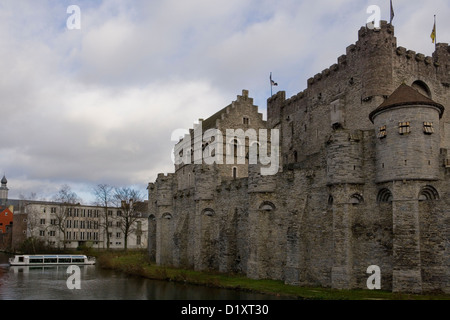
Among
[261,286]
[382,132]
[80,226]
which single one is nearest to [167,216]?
[261,286]

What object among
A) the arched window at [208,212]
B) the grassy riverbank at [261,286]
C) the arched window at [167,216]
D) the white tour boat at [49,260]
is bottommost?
the white tour boat at [49,260]

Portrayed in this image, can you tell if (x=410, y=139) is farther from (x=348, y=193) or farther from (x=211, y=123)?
(x=211, y=123)

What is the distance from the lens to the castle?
2625 cm

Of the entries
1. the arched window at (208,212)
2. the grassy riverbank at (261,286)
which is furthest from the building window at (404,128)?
the arched window at (208,212)

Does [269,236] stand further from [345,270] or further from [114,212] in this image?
[114,212]

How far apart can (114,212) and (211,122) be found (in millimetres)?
51015

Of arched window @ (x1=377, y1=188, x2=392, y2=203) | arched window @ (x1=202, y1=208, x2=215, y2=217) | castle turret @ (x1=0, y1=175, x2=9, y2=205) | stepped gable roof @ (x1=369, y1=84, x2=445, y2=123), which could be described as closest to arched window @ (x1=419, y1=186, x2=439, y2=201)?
arched window @ (x1=377, y1=188, x2=392, y2=203)

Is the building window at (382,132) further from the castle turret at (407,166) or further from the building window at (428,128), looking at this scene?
the building window at (428,128)

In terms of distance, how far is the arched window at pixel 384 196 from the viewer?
27.6m

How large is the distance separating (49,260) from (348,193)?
45866 mm

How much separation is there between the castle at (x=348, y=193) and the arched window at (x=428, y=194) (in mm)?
77

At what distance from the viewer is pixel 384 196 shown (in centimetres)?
2789

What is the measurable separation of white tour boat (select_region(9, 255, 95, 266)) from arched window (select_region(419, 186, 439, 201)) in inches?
1781
